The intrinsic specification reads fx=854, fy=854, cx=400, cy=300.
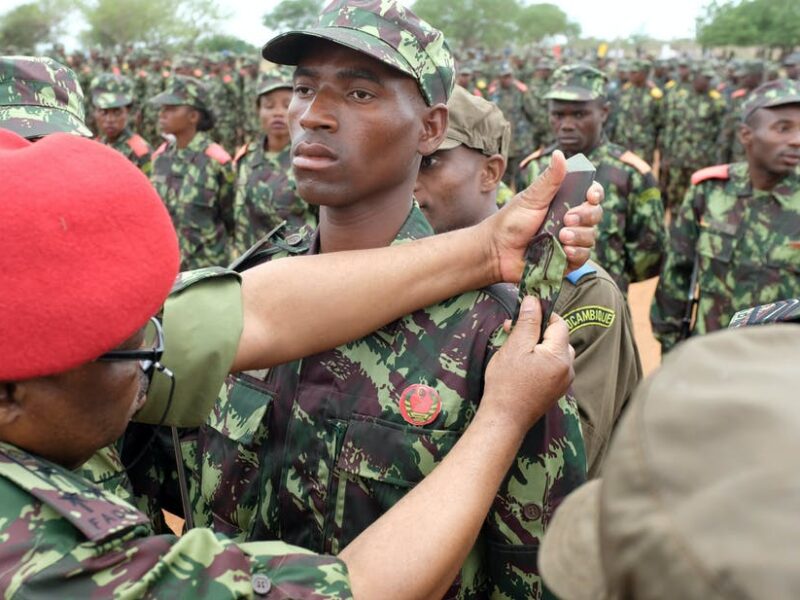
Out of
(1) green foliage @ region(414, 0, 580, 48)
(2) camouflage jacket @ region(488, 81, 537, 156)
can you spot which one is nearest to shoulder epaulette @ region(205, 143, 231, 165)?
(2) camouflage jacket @ region(488, 81, 537, 156)

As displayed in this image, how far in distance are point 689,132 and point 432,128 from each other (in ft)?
45.9

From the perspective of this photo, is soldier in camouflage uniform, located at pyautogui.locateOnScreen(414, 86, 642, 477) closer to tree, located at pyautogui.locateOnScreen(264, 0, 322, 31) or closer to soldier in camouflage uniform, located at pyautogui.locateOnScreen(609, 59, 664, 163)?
soldier in camouflage uniform, located at pyautogui.locateOnScreen(609, 59, 664, 163)

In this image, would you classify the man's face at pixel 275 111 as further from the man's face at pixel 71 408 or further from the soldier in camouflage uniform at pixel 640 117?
the soldier in camouflage uniform at pixel 640 117

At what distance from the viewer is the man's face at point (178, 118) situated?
7.79m

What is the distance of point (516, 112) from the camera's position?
17.1 m

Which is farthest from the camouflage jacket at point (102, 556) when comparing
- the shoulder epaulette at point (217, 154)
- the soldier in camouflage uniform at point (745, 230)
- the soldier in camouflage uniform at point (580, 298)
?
the shoulder epaulette at point (217, 154)

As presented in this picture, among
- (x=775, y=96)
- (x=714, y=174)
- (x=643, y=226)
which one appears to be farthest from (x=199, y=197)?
(x=775, y=96)

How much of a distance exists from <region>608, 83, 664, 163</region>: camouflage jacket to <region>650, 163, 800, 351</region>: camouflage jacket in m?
11.4

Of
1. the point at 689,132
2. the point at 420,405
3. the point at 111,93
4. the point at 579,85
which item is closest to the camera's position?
the point at 420,405

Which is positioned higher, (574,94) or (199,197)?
(574,94)

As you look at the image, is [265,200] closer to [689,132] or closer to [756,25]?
[689,132]

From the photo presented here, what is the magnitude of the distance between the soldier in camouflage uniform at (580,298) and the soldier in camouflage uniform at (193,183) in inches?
154

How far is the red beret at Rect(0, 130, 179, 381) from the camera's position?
1.18 meters

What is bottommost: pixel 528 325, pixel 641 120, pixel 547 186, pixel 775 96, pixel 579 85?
pixel 641 120
